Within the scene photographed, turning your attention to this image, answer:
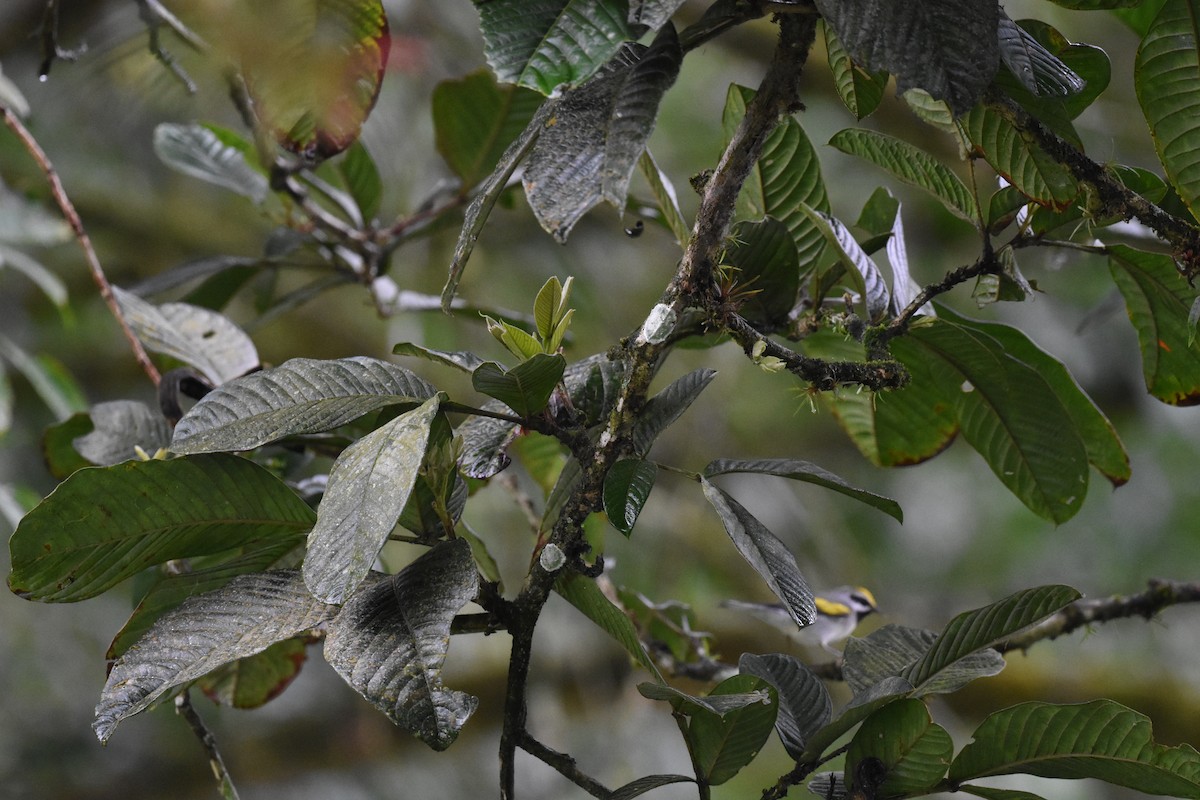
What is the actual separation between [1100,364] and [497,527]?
177 cm

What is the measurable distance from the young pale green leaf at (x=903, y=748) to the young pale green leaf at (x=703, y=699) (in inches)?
3.2

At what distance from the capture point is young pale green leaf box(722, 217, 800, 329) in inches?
26.8

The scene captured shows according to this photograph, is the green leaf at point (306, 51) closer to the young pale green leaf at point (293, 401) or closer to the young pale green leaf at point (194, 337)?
the young pale green leaf at point (293, 401)

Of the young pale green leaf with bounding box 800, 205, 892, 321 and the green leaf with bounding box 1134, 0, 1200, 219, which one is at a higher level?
the green leaf with bounding box 1134, 0, 1200, 219

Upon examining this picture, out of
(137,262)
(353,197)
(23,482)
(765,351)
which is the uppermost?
(765,351)

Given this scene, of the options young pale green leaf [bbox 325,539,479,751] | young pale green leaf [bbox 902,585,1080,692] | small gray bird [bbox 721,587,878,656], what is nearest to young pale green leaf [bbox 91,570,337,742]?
young pale green leaf [bbox 325,539,479,751]

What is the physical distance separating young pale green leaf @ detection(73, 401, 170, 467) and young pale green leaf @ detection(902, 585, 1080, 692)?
67 centimetres

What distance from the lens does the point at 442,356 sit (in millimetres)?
612

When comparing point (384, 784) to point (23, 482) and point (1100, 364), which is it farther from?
point (1100, 364)

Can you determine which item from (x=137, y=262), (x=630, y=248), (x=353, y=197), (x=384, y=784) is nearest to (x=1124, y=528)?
(x=630, y=248)

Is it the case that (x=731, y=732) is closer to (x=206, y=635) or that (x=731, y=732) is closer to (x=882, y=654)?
(x=882, y=654)

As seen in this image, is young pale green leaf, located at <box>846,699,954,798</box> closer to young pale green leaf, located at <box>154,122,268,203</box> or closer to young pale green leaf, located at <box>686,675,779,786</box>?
young pale green leaf, located at <box>686,675,779,786</box>

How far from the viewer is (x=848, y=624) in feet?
4.70

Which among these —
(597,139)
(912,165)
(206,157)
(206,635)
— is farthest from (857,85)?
(206,157)
